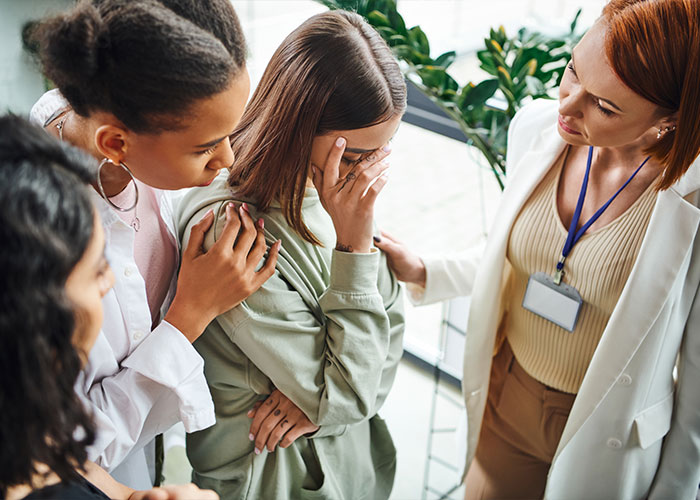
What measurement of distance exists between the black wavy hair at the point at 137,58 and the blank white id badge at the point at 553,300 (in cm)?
96

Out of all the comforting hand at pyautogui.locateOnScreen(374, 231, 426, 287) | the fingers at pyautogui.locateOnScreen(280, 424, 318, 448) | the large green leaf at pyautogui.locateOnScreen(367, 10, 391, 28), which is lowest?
the fingers at pyautogui.locateOnScreen(280, 424, 318, 448)

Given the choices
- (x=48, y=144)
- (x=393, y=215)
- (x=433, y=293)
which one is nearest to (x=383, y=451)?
(x=433, y=293)

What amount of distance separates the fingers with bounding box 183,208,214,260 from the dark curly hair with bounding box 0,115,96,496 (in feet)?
1.57

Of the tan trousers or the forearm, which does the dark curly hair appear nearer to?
the forearm

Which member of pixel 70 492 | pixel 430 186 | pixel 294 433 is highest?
pixel 70 492

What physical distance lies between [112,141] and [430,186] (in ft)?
8.16

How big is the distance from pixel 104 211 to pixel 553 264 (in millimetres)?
1064

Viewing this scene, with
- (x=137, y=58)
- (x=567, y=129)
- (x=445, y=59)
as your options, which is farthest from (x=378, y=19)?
(x=137, y=58)

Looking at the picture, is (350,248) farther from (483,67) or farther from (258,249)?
(483,67)

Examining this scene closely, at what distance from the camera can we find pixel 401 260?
1.68m

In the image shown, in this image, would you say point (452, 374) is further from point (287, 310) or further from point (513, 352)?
point (287, 310)

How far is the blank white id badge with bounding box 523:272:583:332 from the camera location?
151cm

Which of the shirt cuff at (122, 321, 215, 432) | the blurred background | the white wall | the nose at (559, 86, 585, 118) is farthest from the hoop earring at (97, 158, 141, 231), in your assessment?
the white wall

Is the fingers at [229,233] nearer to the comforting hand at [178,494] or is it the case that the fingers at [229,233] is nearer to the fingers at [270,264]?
the fingers at [270,264]
